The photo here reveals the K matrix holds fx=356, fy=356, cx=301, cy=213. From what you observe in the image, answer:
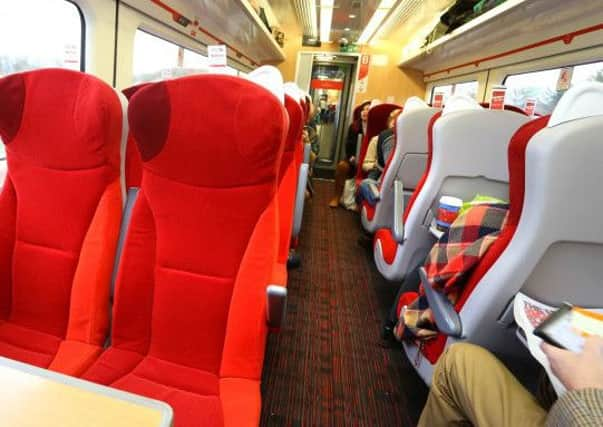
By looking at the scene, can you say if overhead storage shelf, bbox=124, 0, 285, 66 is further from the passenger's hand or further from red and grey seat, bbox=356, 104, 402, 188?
the passenger's hand

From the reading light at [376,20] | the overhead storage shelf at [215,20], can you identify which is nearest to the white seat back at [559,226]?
the overhead storage shelf at [215,20]

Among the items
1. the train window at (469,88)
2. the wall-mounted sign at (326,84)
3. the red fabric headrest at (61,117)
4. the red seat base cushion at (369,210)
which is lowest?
the red seat base cushion at (369,210)

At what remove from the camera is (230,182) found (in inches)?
40.1

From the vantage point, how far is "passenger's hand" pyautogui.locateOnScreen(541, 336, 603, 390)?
2.36 ft

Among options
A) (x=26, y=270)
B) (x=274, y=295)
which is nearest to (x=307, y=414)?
(x=274, y=295)

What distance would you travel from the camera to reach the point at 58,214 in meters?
1.19

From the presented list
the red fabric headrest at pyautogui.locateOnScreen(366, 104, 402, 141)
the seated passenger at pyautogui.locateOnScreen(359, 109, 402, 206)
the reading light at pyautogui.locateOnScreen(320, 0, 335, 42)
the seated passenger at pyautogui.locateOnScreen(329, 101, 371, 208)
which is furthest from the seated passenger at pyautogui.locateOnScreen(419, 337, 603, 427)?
the reading light at pyautogui.locateOnScreen(320, 0, 335, 42)

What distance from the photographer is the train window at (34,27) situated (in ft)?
5.20

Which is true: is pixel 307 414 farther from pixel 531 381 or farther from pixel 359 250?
pixel 359 250

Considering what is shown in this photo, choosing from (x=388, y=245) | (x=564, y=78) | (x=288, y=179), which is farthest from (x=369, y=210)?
(x=564, y=78)

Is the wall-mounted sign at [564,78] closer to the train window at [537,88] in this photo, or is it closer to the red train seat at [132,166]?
the train window at [537,88]

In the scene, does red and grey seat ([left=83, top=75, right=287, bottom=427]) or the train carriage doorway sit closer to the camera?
red and grey seat ([left=83, top=75, right=287, bottom=427])

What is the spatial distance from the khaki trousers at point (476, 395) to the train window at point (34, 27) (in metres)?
1.74

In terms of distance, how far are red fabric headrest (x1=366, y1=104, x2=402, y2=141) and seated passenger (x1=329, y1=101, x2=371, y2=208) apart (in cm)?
48
